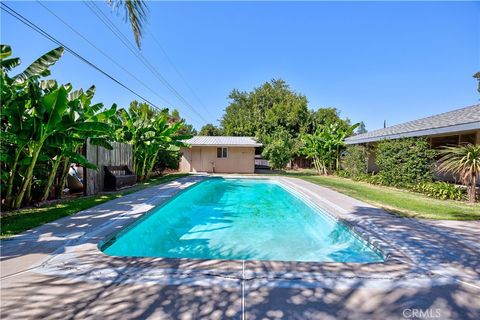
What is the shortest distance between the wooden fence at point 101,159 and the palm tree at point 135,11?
730cm

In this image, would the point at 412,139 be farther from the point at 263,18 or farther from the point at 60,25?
the point at 60,25

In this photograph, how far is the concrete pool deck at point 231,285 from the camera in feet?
8.75

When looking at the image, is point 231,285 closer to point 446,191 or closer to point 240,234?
point 240,234

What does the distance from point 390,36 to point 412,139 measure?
677 cm

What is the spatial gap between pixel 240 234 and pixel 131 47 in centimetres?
1061

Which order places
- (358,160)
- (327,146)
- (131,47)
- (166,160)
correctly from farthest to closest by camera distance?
(327,146) < (166,160) < (358,160) < (131,47)

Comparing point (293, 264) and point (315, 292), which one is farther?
point (293, 264)

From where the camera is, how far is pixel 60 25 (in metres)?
9.46

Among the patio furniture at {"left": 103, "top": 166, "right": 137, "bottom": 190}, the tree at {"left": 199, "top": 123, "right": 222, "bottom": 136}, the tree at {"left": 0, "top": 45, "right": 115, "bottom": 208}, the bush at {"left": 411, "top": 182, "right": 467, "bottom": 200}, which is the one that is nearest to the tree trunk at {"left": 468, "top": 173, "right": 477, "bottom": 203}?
the bush at {"left": 411, "top": 182, "right": 467, "bottom": 200}

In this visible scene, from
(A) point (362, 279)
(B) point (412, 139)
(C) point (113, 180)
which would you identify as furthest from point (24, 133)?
(B) point (412, 139)

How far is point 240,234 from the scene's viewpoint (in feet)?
24.5

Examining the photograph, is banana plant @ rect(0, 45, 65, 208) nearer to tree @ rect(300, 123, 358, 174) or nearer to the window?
the window

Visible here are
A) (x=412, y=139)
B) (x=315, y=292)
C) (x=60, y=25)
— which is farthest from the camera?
(x=412, y=139)

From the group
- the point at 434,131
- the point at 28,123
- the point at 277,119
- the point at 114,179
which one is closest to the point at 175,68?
the point at 114,179
